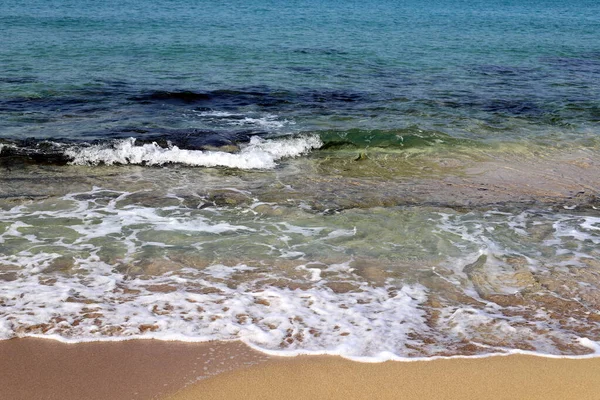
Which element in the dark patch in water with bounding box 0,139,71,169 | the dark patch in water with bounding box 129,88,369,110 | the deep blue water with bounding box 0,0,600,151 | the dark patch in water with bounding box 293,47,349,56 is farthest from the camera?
the dark patch in water with bounding box 293,47,349,56

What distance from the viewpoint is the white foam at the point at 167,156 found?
30.0 feet

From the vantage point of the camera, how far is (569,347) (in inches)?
178

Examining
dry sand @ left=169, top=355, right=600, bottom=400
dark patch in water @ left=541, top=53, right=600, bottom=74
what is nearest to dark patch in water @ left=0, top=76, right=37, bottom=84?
dry sand @ left=169, top=355, right=600, bottom=400

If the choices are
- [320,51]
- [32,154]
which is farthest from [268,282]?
[320,51]

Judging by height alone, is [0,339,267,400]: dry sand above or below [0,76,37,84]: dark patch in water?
below

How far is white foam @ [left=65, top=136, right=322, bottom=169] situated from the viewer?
30.0 feet

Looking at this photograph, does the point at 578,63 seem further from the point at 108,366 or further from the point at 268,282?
the point at 108,366

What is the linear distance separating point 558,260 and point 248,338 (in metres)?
3.12

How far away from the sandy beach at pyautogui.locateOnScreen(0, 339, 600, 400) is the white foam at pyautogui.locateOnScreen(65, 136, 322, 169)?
4973 millimetres

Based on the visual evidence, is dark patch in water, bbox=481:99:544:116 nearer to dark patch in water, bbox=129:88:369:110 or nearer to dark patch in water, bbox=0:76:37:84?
dark patch in water, bbox=129:88:369:110

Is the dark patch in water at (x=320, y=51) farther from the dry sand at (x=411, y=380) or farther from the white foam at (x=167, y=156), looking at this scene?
the dry sand at (x=411, y=380)

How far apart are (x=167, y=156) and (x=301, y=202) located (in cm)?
263

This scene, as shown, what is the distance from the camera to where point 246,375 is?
162 inches

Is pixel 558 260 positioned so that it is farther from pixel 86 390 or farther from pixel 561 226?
pixel 86 390
